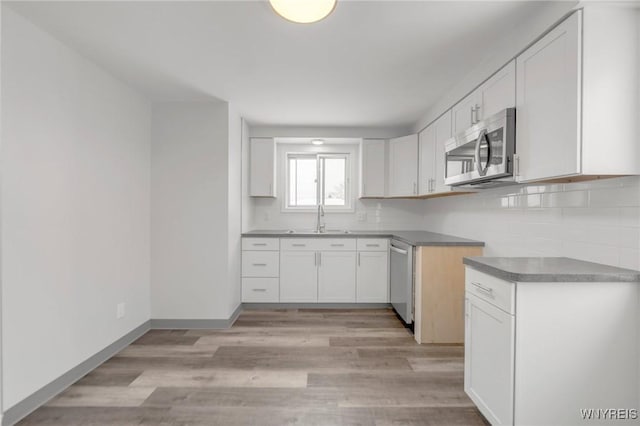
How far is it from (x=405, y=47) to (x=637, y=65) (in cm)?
126

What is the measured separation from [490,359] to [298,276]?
9.03ft

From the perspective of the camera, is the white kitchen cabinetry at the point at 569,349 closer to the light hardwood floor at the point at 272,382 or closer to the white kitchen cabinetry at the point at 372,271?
the light hardwood floor at the point at 272,382

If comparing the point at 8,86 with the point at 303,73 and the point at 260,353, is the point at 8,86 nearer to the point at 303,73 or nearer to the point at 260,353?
the point at 303,73

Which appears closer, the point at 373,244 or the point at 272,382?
the point at 272,382

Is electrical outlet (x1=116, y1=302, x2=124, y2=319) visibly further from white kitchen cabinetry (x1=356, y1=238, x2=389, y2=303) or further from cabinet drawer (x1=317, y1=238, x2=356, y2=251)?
white kitchen cabinetry (x1=356, y1=238, x2=389, y2=303)

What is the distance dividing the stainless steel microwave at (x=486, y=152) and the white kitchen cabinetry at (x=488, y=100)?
0.11 meters

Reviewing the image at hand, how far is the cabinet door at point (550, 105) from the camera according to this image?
1651 millimetres

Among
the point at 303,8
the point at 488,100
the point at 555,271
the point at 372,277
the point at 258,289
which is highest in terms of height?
the point at 303,8

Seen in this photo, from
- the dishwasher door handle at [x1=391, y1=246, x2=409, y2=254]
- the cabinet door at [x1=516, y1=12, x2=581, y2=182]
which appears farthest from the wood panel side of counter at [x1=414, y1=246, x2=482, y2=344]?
the cabinet door at [x1=516, y1=12, x2=581, y2=182]

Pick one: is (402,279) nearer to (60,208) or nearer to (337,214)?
(337,214)

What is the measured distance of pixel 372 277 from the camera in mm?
4355

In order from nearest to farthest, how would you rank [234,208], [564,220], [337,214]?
1. [564,220]
2. [234,208]
3. [337,214]

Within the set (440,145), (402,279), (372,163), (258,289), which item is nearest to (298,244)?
(258,289)

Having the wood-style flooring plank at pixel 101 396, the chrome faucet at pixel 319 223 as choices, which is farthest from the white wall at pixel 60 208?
the chrome faucet at pixel 319 223
